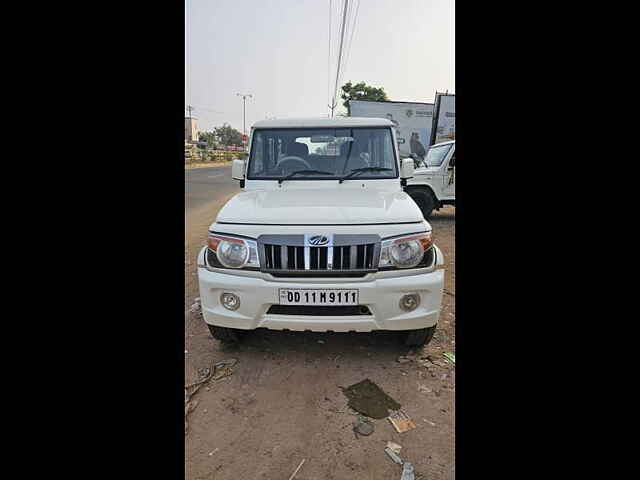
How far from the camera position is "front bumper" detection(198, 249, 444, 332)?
94.8 inches

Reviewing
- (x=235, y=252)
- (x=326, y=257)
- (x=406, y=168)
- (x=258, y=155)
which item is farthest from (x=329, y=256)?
(x=258, y=155)

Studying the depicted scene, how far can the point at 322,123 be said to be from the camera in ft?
12.6

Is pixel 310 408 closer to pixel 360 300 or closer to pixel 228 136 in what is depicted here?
pixel 360 300

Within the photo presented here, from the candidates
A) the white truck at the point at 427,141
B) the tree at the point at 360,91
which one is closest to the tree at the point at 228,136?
the tree at the point at 360,91

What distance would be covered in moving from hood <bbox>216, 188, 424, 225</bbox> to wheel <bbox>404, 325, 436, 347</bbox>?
0.84 metres

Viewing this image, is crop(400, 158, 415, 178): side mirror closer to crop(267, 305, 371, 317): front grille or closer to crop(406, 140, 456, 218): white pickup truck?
crop(267, 305, 371, 317): front grille

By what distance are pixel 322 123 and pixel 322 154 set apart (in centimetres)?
33

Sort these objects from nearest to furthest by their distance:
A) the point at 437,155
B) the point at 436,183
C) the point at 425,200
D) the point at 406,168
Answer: the point at 406,168, the point at 436,183, the point at 425,200, the point at 437,155

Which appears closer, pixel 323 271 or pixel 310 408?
pixel 310 408

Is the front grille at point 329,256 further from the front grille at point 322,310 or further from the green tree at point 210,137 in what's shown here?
the green tree at point 210,137

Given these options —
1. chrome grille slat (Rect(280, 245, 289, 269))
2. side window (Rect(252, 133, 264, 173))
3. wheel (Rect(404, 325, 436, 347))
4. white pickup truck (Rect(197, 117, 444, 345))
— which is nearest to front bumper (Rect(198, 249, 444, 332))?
white pickup truck (Rect(197, 117, 444, 345))

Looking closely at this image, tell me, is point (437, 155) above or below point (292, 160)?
above

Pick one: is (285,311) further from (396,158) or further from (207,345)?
(396,158)
